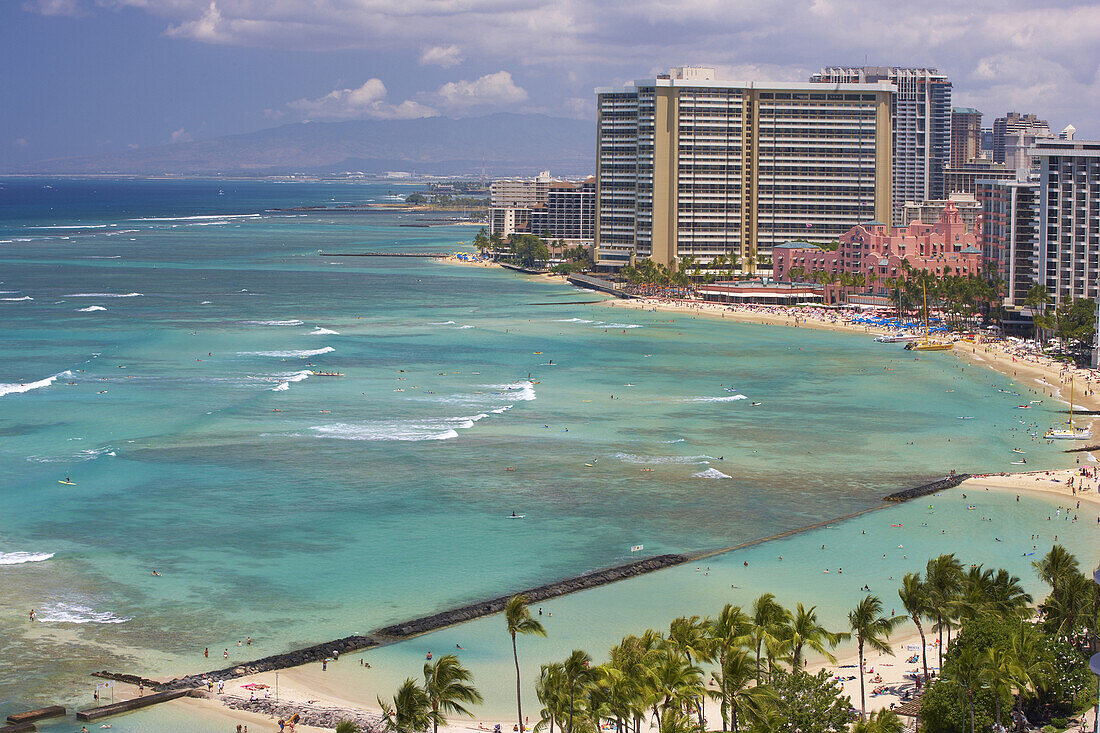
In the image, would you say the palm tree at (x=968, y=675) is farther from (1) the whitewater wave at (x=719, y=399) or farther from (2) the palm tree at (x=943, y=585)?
(1) the whitewater wave at (x=719, y=399)

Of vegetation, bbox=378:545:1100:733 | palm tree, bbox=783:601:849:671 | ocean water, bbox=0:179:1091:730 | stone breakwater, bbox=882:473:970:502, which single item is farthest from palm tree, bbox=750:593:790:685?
stone breakwater, bbox=882:473:970:502

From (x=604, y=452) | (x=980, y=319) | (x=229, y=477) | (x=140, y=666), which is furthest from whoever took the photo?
(x=980, y=319)

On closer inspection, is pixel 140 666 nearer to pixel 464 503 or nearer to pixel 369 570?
pixel 369 570

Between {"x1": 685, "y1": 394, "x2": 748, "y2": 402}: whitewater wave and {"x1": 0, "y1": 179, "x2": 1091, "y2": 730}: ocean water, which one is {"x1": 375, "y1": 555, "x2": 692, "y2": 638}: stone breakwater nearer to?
{"x1": 0, "y1": 179, "x2": 1091, "y2": 730}: ocean water

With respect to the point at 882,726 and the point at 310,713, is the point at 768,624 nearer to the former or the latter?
the point at 882,726

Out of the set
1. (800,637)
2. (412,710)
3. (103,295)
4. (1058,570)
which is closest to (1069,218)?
(1058,570)

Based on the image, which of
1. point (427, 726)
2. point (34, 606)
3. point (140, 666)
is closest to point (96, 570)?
point (34, 606)

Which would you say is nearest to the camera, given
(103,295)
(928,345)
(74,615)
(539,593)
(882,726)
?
(882,726)
